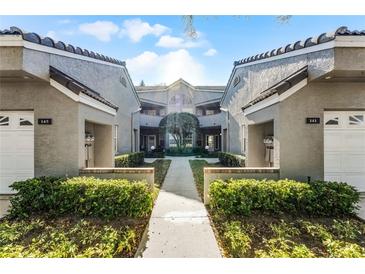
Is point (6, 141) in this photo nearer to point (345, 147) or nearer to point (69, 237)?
point (69, 237)

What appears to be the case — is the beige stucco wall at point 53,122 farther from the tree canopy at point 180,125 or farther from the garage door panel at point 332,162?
the tree canopy at point 180,125

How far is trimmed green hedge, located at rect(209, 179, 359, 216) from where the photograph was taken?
523 centimetres

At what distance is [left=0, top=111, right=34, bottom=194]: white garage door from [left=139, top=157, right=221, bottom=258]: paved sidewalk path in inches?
188

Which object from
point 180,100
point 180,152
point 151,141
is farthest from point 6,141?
point 180,100

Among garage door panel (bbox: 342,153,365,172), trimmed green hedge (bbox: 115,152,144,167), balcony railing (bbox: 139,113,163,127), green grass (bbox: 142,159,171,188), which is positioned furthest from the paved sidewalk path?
balcony railing (bbox: 139,113,163,127)

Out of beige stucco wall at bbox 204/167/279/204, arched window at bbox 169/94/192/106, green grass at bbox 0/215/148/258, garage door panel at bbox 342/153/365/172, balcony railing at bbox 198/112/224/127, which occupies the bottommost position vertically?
green grass at bbox 0/215/148/258

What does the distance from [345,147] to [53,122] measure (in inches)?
400

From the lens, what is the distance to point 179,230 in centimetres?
473

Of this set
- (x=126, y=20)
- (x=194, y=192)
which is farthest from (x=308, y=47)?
(x=194, y=192)

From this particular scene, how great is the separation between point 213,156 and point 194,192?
1524 centimetres

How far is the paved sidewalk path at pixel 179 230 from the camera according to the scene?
3.90 meters

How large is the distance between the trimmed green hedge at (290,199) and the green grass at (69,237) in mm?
2535

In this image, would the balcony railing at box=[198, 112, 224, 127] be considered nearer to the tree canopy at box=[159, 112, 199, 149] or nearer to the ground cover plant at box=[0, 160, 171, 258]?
the tree canopy at box=[159, 112, 199, 149]
